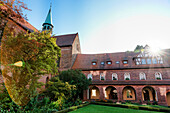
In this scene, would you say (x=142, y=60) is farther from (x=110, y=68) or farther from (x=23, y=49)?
(x=23, y=49)

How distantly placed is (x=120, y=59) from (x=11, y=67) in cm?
2145

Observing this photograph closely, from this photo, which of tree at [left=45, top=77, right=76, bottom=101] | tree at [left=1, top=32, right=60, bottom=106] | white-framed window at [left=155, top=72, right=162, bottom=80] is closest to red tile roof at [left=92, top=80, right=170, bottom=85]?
white-framed window at [left=155, top=72, right=162, bottom=80]

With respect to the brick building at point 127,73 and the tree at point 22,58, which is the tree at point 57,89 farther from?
the brick building at point 127,73

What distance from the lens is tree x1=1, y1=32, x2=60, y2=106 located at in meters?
8.14

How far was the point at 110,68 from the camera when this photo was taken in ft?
78.2

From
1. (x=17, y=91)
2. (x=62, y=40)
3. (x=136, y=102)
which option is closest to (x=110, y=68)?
(x=136, y=102)

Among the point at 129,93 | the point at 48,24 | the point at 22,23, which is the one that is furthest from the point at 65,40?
the point at 129,93

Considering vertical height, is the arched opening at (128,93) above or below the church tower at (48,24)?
below

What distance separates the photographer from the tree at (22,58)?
8145 mm

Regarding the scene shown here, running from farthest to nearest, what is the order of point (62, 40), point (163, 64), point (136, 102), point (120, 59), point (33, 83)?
point (62, 40) → point (120, 59) → point (163, 64) → point (136, 102) → point (33, 83)

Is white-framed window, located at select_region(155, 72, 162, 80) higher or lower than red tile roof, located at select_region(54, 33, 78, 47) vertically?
lower

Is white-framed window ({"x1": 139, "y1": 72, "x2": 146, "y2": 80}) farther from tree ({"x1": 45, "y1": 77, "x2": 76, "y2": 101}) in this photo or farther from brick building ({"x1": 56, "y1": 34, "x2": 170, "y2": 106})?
tree ({"x1": 45, "y1": 77, "x2": 76, "y2": 101})

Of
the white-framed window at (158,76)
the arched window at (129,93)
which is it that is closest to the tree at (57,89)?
the arched window at (129,93)

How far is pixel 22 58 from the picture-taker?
921cm
